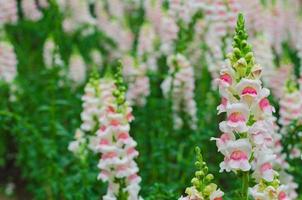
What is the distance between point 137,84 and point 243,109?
271cm

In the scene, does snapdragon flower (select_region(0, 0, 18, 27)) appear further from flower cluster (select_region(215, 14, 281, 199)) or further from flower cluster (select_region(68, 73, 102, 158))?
flower cluster (select_region(215, 14, 281, 199))

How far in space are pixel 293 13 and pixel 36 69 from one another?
2832 mm

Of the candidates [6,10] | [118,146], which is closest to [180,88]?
[118,146]

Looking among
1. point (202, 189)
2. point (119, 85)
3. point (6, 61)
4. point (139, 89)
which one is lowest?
point (202, 189)

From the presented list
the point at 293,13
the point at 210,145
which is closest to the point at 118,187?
the point at 210,145

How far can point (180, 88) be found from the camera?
5.70m

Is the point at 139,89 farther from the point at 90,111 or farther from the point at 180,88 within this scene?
the point at 90,111

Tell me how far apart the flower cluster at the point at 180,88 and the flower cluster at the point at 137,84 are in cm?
Answer: 23

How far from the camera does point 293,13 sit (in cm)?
819

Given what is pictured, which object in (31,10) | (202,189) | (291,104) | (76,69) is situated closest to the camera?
(202,189)

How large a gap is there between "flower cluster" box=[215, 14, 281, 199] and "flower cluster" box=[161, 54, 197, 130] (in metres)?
2.23

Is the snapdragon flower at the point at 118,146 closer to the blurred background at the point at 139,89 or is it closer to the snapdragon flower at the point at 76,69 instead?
the blurred background at the point at 139,89

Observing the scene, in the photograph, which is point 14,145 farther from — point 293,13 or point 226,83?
point 226,83

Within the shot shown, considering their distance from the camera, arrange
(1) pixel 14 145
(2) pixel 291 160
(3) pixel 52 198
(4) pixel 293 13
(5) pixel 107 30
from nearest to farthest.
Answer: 1. (2) pixel 291 160
2. (3) pixel 52 198
3. (1) pixel 14 145
4. (5) pixel 107 30
5. (4) pixel 293 13
